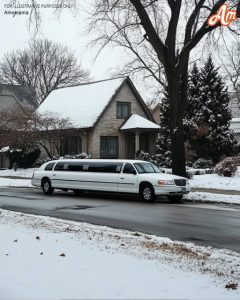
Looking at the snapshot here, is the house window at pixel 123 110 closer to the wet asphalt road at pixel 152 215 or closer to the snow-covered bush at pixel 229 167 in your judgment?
the snow-covered bush at pixel 229 167

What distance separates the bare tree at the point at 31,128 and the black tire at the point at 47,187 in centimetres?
1323

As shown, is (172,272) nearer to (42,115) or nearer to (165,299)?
(165,299)

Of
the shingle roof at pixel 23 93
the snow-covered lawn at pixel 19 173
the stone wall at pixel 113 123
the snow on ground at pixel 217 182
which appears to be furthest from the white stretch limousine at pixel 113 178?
the shingle roof at pixel 23 93

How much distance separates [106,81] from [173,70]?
819 inches

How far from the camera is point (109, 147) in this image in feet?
131

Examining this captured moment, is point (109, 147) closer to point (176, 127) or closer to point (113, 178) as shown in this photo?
point (176, 127)

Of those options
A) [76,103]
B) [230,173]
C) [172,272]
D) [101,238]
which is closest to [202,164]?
[230,173]

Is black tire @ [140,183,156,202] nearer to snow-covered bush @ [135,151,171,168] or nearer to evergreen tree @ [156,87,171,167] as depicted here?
Answer: snow-covered bush @ [135,151,171,168]

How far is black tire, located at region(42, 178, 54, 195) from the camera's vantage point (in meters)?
22.8

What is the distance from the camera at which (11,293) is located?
5.67m

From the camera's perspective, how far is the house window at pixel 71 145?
40.1m

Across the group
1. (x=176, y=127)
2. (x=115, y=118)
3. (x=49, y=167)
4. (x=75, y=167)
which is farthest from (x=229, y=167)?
(x=115, y=118)

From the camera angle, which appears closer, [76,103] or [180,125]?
[180,125]

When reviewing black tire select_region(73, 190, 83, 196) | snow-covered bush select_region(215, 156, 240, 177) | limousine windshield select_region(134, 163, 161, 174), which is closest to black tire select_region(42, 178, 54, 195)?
black tire select_region(73, 190, 83, 196)
